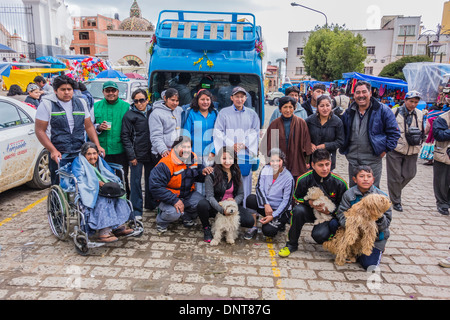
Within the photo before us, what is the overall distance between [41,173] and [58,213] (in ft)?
7.72

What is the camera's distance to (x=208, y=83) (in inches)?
230

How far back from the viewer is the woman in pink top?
4.34 meters

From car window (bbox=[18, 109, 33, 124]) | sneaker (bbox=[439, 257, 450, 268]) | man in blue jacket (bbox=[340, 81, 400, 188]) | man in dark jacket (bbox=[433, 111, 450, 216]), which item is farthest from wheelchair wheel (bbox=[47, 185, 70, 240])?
man in dark jacket (bbox=[433, 111, 450, 216])

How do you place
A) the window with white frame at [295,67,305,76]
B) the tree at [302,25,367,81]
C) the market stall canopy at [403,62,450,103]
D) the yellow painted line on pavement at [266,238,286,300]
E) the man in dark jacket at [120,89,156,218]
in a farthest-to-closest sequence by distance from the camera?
the window with white frame at [295,67,305,76]
the tree at [302,25,367,81]
the market stall canopy at [403,62,450,103]
the man in dark jacket at [120,89,156,218]
the yellow painted line on pavement at [266,238,286,300]

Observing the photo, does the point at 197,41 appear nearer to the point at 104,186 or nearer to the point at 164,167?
the point at 164,167

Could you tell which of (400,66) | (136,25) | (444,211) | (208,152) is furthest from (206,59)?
(136,25)

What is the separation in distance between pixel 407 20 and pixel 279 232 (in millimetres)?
51777

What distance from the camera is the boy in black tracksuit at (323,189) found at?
156 inches

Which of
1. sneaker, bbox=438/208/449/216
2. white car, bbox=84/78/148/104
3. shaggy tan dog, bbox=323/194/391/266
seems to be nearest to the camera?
shaggy tan dog, bbox=323/194/391/266

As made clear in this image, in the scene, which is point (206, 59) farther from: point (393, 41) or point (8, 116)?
point (393, 41)

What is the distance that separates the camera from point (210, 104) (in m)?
4.76

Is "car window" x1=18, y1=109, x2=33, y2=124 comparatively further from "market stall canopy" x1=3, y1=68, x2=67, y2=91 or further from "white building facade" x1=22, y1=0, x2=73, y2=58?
"white building facade" x1=22, y1=0, x2=73, y2=58

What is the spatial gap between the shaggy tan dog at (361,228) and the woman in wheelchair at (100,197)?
8.37 feet
